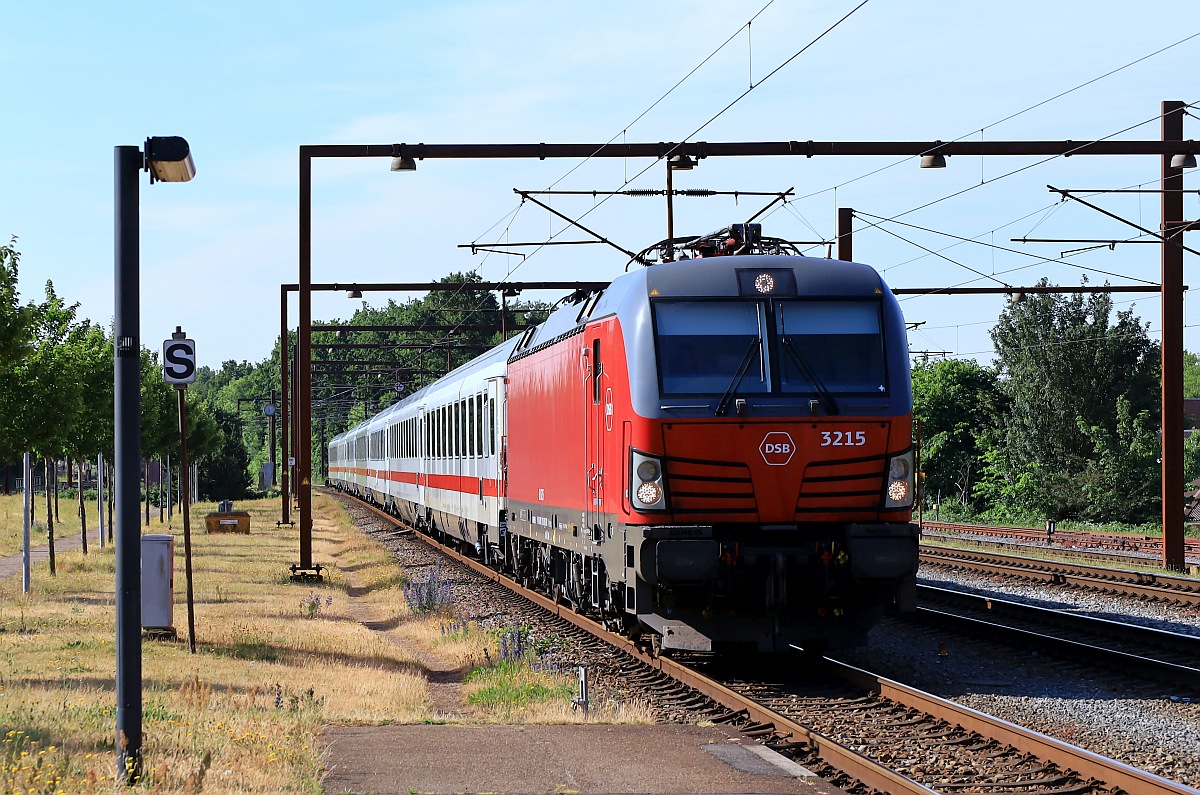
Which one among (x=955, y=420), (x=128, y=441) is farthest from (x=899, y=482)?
(x=955, y=420)

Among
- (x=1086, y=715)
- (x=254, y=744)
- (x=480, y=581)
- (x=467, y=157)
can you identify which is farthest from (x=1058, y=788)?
(x=480, y=581)

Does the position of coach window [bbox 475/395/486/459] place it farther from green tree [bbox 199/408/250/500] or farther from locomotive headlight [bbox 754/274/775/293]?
green tree [bbox 199/408/250/500]

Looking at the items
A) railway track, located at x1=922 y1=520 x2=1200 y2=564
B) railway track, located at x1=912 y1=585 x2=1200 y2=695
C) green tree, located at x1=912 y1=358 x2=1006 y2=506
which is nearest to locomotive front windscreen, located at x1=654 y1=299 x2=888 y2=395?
railway track, located at x1=912 y1=585 x2=1200 y2=695

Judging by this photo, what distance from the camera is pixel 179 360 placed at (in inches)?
539

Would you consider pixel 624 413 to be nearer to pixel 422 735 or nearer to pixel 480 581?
pixel 422 735

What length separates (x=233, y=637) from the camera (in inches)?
627

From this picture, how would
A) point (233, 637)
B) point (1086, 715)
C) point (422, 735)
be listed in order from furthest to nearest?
point (233, 637) < point (1086, 715) < point (422, 735)

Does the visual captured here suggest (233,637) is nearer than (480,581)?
Yes

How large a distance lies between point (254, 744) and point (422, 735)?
4.05ft

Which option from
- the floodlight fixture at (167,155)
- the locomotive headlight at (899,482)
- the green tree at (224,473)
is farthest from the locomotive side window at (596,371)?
the green tree at (224,473)

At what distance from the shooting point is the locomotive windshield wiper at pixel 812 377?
12.2 metres

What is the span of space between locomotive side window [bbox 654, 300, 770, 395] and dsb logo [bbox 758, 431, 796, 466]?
1.36 feet

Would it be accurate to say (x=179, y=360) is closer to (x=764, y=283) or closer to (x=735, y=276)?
(x=735, y=276)

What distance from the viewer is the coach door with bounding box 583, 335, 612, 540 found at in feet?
43.5
